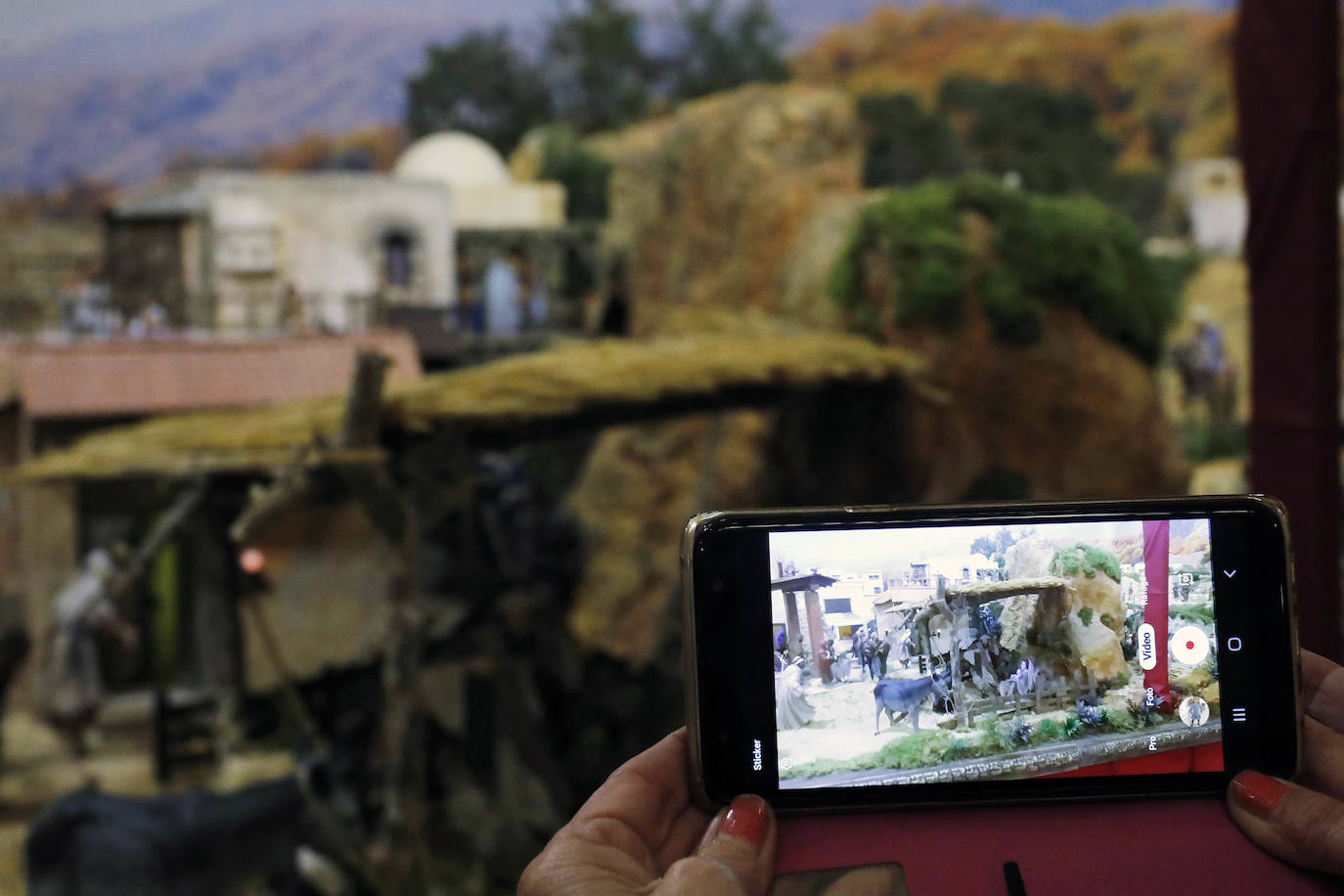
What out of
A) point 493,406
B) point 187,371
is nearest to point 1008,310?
point 493,406

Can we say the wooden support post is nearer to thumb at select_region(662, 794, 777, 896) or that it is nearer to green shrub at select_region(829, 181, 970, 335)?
thumb at select_region(662, 794, 777, 896)

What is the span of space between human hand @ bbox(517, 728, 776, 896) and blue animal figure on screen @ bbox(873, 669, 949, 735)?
127 millimetres

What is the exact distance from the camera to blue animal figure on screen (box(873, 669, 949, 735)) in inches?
37.6

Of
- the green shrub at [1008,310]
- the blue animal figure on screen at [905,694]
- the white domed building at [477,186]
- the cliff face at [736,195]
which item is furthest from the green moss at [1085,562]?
the cliff face at [736,195]

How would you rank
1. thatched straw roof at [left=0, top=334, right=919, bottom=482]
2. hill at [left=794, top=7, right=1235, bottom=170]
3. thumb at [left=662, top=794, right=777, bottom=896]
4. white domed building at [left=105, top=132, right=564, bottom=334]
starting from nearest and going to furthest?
1. thumb at [left=662, top=794, right=777, bottom=896]
2. thatched straw roof at [left=0, top=334, right=919, bottom=482]
3. white domed building at [left=105, top=132, right=564, bottom=334]
4. hill at [left=794, top=7, right=1235, bottom=170]

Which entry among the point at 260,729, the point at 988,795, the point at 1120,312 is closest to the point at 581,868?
the point at 988,795

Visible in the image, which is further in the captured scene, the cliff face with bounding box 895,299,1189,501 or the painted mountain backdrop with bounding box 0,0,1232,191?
the painted mountain backdrop with bounding box 0,0,1232,191

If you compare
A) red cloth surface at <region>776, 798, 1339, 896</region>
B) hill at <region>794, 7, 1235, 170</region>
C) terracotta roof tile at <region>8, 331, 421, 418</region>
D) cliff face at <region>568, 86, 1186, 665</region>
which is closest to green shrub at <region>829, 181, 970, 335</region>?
cliff face at <region>568, 86, 1186, 665</region>

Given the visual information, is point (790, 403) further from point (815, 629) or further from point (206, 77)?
point (206, 77)

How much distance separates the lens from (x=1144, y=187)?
15.0 m

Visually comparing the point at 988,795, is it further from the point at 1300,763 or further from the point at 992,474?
the point at 992,474

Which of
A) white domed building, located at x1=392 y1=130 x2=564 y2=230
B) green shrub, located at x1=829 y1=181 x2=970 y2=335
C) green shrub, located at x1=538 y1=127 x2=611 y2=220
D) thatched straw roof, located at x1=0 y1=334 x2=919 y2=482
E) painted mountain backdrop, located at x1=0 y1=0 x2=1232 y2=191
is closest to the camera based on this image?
thatched straw roof, located at x1=0 y1=334 x2=919 y2=482

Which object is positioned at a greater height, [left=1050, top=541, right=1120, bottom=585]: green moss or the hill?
the hill

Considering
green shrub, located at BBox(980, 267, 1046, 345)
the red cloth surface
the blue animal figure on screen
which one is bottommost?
the red cloth surface
